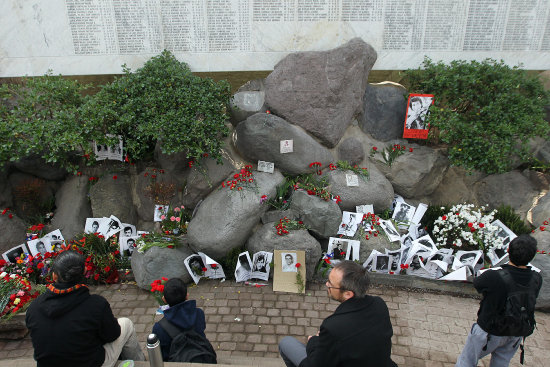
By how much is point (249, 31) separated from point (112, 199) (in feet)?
11.4

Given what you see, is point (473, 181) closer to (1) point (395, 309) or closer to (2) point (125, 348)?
(1) point (395, 309)

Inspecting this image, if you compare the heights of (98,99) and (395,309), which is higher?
(98,99)

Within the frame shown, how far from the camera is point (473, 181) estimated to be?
19.1 feet

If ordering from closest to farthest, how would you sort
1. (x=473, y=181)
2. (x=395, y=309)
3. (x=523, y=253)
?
(x=523, y=253) < (x=395, y=309) < (x=473, y=181)

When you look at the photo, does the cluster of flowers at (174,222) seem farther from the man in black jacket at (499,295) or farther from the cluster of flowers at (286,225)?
the man in black jacket at (499,295)

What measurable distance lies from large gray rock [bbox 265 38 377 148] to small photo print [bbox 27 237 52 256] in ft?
13.3

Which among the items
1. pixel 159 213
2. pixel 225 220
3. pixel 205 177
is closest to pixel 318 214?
pixel 225 220

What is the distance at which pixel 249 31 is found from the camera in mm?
5402

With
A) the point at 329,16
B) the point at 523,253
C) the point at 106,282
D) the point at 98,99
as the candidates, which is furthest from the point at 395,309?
the point at 98,99

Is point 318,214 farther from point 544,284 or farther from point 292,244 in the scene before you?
point 544,284

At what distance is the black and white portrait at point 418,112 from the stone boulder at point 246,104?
236cm

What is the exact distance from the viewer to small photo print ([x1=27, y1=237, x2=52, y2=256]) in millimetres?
5082

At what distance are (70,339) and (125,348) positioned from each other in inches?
25.2

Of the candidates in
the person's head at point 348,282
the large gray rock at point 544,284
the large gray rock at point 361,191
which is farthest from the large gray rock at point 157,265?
the large gray rock at point 544,284
